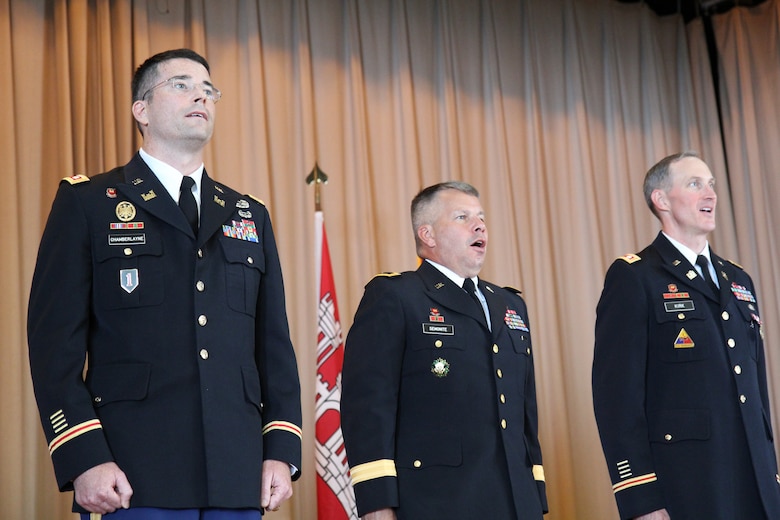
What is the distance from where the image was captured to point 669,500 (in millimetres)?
3307

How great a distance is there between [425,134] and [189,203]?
3.69 m

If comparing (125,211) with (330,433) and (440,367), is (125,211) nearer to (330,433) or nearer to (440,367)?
(440,367)

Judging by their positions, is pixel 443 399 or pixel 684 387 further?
pixel 684 387

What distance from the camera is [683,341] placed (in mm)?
3455

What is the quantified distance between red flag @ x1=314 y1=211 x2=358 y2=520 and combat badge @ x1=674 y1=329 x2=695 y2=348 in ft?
5.61

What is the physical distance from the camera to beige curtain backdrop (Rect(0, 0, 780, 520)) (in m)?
4.91

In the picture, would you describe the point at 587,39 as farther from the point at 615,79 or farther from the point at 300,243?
the point at 300,243

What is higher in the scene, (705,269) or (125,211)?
(125,211)

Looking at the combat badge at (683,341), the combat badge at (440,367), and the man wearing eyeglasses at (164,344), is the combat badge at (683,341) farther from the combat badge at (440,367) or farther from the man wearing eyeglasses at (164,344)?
the man wearing eyeglasses at (164,344)

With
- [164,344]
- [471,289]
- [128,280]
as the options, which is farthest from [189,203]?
[471,289]

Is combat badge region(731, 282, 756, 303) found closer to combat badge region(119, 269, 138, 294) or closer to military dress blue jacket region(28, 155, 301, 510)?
military dress blue jacket region(28, 155, 301, 510)

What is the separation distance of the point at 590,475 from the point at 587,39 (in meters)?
2.86

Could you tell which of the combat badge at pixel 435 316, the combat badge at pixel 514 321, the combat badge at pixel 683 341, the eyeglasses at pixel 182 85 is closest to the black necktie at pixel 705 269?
the combat badge at pixel 683 341

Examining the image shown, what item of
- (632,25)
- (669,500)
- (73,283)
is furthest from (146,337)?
(632,25)
